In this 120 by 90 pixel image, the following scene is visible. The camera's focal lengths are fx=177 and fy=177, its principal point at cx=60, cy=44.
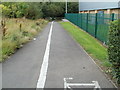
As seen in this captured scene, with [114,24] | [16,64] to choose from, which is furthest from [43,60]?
[114,24]

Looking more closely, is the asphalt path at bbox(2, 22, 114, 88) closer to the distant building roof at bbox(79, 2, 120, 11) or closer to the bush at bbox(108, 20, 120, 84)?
the bush at bbox(108, 20, 120, 84)

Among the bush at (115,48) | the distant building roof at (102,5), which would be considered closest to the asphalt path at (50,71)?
the bush at (115,48)

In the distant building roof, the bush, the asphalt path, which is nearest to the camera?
the bush

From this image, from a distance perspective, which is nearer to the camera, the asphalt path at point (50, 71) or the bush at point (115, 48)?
the bush at point (115, 48)

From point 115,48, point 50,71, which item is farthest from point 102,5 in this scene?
point 115,48

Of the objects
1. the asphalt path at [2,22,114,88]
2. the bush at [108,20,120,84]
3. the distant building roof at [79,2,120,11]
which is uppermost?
the distant building roof at [79,2,120,11]

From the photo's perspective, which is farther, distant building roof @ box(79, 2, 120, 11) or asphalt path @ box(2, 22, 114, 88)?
distant building roof @ box(79, 2, 120, 11)

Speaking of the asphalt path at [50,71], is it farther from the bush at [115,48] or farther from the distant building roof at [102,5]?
the distant building roof at [102,5]

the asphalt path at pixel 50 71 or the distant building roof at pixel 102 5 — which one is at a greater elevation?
the distant building roof at pixel 102 5

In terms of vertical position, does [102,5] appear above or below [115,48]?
above

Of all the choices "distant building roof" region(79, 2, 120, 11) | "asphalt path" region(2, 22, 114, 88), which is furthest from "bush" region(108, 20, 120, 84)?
"distant building roof" region(79, 2, 120, 11)

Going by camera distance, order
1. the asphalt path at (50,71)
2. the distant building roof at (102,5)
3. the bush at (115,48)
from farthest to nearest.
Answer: the distant building roof at (102,5), the asphalt path at (50,71), the bush at (115,48)

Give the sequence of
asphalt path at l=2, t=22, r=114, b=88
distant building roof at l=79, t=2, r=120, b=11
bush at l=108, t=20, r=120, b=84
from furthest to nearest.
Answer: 1. distant building roof at l=79, t=2, r=120, b=11
2. asphalt path at l=2, t=22, r=114, b=88
3. bush at l=108, t=20, r=120, b=84

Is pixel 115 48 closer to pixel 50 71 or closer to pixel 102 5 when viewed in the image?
pixel 50 71
